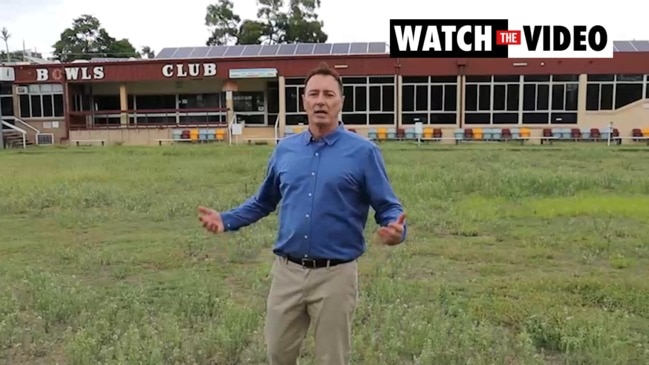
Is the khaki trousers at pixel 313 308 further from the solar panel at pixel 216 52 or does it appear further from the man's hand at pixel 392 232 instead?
the solar panel at pixel 216 52

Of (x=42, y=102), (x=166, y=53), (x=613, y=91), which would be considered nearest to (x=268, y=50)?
(x=166, y=53)

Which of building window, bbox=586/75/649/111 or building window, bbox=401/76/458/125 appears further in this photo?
building window, bbox=401/76/458/125

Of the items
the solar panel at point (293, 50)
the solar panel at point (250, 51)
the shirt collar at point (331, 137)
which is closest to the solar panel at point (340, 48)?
the solar panel at point (293, 50)

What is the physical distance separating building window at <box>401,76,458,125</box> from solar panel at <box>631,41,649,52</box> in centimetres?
936

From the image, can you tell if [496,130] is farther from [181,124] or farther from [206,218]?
[206,218]

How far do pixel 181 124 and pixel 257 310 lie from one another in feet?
102

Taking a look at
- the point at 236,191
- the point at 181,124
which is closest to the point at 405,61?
the point at 181,124

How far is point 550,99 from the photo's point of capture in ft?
110

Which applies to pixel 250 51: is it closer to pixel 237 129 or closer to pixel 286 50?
pixel 286 50

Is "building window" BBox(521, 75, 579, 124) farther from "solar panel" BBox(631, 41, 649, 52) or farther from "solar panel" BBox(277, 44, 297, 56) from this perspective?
"solar panel" BBox(277, 44, 297, 56)

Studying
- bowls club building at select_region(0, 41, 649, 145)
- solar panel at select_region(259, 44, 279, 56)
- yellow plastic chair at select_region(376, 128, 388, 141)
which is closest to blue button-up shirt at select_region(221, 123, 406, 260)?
bowls club building at select_region(0, 41, 649, 145)

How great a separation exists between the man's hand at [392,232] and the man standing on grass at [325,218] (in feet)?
0.17

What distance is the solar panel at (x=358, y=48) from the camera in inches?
1377

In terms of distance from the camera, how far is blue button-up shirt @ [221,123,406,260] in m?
3.26
